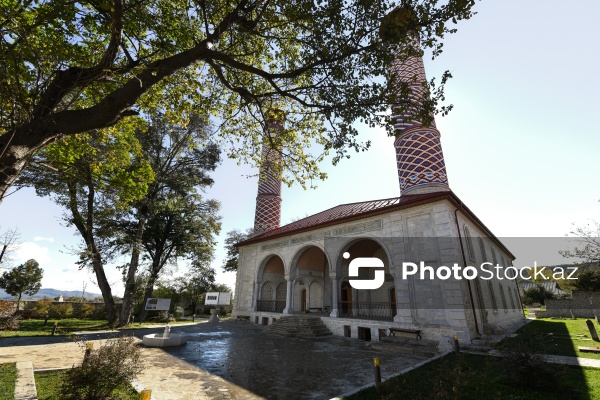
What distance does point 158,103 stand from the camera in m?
7.75

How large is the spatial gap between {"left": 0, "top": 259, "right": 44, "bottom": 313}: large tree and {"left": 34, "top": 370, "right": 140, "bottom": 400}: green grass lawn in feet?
91.6

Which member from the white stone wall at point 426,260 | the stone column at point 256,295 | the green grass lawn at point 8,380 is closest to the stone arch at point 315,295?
the stone column at point 256,295

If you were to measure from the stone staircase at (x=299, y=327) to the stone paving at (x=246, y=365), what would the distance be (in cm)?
162

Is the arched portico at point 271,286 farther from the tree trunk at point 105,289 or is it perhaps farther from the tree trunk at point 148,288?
the tree trunk at point 105,289

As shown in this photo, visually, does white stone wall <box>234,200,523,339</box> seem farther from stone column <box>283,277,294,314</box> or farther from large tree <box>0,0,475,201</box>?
large tree <box>0,0,475,201</box>

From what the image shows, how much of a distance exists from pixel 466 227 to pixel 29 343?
18156 mm

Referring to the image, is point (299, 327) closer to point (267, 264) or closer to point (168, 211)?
point (267, 264)

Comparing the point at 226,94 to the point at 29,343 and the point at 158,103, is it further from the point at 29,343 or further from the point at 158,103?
the point at 29,343

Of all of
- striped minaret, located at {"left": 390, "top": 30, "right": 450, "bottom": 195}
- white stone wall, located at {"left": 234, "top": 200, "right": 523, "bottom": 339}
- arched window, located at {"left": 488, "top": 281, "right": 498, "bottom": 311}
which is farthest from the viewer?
striped minaret, located at {"left": 390, "top": 30, "right": 450, "bottom": 195}

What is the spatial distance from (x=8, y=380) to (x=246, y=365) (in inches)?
192

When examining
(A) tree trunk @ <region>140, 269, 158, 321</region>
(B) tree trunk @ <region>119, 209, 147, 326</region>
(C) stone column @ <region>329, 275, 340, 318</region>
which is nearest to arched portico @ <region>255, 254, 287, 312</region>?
(C) stone column @ <region>329, 275, 340, 318</region>

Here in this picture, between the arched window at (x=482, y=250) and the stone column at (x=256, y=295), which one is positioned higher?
the arched window at (x=482, y=250)

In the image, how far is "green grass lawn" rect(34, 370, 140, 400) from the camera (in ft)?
15.2

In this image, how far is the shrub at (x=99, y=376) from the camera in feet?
13.7
